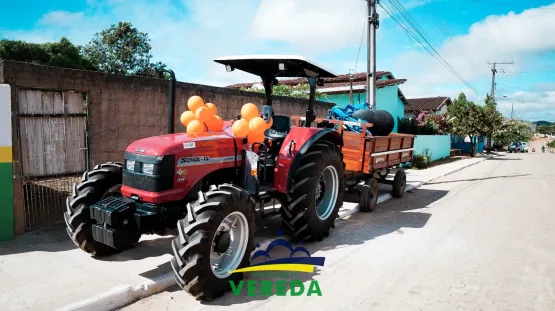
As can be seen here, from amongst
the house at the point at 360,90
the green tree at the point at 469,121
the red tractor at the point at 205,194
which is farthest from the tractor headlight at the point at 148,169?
the green tree at the point at 469,121

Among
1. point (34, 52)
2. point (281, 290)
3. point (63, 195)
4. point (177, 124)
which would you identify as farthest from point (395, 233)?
point (34, 52)

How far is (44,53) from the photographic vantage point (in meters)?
20.1

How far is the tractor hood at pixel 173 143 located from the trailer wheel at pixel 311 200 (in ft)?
4.19

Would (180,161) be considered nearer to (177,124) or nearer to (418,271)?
(418,271)

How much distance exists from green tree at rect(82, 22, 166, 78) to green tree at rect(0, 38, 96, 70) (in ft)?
17.6

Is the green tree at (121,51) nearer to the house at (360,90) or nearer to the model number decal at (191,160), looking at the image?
the house at (360,90)

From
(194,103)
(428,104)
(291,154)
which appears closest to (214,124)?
(194,103)

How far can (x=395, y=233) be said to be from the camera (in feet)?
19.7

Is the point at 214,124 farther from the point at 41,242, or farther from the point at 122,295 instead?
the point at 41,242

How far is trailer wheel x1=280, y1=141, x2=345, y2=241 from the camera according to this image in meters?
5.00

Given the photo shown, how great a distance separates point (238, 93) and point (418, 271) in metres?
5.55

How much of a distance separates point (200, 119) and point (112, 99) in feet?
7.25

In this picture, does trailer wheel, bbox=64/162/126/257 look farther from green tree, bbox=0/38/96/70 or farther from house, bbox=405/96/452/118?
house, bbox=405/96/452/118

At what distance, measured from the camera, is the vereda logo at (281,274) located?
3801 millimetres
